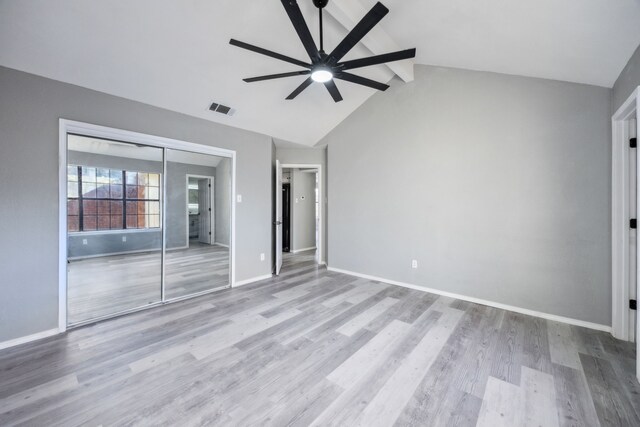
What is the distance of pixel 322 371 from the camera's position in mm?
2027

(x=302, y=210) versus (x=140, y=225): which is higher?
(x=302, y=210)

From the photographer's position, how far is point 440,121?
Result: 3.73 m

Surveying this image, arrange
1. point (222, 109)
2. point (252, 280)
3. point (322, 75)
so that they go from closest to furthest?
point (322, 75)
point (222, 109)
point (252, 280)

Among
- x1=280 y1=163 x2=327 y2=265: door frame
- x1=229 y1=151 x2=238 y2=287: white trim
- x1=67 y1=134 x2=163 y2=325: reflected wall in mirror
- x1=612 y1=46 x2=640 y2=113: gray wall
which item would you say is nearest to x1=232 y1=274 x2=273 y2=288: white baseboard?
x1=229 y1=151 x2=238 y2=287: white trim

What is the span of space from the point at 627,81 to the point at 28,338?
19.9 ft

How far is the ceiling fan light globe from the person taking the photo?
2.20m

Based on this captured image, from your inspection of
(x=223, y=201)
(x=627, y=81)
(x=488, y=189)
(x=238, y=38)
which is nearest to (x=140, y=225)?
(x=223, y=201)

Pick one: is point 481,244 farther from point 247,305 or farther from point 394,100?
point 247,305

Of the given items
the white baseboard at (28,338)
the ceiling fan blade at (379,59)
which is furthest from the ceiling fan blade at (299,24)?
the white baseboard at (28,338)

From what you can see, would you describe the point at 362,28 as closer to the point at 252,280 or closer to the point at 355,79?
the point at 355,79

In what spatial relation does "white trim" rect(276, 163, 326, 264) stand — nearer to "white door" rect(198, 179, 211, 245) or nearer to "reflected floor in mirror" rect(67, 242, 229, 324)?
"white door" rect(198, 179, 211, 245)

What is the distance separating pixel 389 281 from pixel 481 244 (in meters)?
1.52

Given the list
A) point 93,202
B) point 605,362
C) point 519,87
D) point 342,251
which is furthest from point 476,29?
point 93,202

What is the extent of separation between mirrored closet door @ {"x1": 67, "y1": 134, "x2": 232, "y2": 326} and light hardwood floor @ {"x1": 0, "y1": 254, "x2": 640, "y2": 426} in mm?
831
